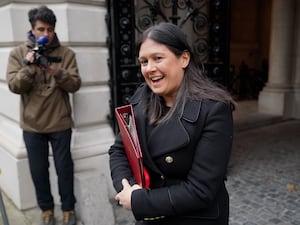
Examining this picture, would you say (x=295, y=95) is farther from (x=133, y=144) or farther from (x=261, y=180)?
(x=133, y=144)

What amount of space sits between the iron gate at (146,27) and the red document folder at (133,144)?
233 cm

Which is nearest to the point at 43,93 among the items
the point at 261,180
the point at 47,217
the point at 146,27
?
the point at 47,217

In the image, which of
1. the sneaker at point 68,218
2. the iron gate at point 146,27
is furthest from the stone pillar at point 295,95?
the sneaker at point 68,218

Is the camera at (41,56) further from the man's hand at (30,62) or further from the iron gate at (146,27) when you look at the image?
the iron gate at (146,27)

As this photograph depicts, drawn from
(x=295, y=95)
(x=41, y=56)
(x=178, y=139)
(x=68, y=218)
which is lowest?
(x=68, y=218)

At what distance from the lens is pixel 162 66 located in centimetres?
155

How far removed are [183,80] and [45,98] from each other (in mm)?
1988

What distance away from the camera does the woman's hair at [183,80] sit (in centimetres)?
154

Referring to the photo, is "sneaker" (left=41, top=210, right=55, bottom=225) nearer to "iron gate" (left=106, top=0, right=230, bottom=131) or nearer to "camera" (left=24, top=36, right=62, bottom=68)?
"iron gate" (left=106, top=0, right=230, bottom=131)

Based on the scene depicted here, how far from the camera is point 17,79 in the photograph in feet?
9.97

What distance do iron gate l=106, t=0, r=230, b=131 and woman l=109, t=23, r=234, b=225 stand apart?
230 centimetres

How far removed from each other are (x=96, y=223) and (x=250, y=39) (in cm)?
1286

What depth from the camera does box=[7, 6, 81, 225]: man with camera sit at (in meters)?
3.04

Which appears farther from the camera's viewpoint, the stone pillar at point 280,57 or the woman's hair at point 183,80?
the stone pillar at point 280,57
